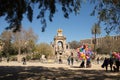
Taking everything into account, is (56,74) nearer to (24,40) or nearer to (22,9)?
(22,9)

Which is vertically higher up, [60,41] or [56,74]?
[60,41]

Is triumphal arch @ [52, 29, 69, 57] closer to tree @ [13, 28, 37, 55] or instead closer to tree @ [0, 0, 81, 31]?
tree @ [13, 28, 37, 55]

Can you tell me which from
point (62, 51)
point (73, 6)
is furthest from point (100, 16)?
point (62, 51)

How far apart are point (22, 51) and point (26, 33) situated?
12.8 metres

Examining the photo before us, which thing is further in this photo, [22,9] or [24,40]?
[24,40]

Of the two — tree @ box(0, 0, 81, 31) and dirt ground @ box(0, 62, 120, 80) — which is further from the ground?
tree @ box(0, 0, 81, 31)

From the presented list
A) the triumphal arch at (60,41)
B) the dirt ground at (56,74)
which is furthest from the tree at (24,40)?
the dirt ground at (56,74)

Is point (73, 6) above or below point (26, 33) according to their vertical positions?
below

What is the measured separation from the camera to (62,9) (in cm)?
1947

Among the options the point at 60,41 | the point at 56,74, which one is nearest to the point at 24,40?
the point at 60,41

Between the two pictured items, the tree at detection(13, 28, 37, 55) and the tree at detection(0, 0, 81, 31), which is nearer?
the tree at detection(0, 0, 81, 31)

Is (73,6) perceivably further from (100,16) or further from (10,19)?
(100,16)

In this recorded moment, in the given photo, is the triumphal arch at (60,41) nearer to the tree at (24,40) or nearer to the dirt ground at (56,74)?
the tree at (24,40)

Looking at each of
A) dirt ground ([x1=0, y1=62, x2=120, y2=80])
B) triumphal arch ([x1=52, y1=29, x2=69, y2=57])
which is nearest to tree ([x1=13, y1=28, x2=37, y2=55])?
triumphal arch ([x1=52, y1=29, x2=69, y2=57])
